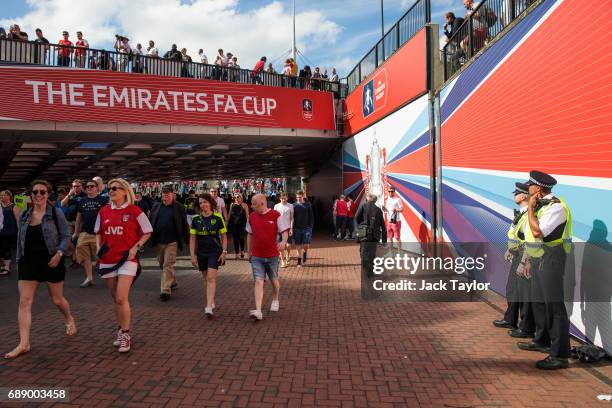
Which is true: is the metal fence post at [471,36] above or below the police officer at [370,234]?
above

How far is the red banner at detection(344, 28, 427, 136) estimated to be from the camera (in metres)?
10.5

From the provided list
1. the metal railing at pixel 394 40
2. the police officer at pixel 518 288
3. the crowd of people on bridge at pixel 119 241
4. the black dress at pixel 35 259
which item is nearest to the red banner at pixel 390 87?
the metal railing at pixel 394 40

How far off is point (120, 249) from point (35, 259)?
3.10ft

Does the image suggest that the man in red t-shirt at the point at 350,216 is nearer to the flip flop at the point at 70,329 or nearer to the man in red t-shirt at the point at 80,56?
the man in red t-shirt at the point at 80,56

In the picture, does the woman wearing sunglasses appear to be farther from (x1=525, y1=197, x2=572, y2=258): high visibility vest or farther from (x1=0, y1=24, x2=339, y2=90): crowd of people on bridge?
(x1=0, y1=24, x2=339, y2=90): crowd of people on bridge

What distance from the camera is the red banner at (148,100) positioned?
12.0 metres

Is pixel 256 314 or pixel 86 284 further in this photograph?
pixel 86 284

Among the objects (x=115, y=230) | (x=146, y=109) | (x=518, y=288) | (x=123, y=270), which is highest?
(x=146, y=109)

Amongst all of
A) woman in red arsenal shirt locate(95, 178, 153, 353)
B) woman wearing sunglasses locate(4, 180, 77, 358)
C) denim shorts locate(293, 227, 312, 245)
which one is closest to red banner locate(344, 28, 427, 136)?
denim shorts locate(293, 227, 312, 245)

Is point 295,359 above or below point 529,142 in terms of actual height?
below

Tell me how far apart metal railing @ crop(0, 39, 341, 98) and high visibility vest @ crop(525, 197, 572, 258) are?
42.2 ft

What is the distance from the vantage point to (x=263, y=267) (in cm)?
589

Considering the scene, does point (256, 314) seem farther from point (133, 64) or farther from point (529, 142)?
point (133, 64)

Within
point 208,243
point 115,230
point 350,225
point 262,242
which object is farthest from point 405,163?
point 115,230
